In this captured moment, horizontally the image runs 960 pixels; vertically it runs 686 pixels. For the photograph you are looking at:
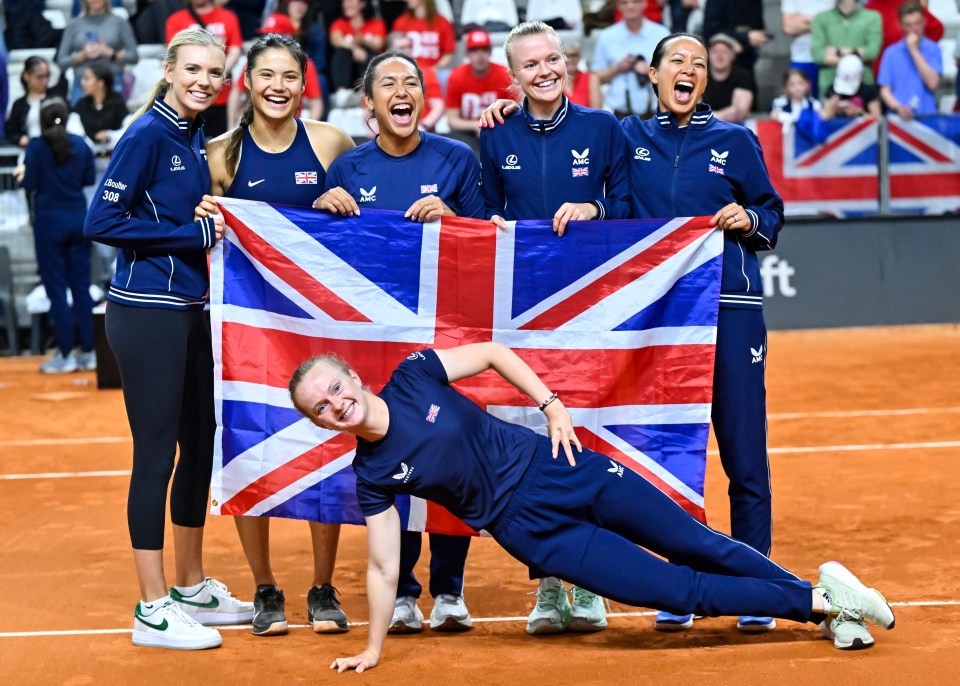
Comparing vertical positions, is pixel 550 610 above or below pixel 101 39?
below

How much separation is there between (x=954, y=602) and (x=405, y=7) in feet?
35.9

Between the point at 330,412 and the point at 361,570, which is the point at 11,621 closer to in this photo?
the point at 361,570

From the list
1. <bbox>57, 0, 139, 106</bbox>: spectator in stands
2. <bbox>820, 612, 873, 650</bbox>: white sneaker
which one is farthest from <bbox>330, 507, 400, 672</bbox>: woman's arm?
<bbox>57, 0, 139, 106</bbox>: spectator in stands

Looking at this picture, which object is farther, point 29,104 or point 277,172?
point 29,104

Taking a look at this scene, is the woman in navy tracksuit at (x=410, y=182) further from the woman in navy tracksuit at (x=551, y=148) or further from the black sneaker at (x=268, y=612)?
the black sneaker at (x=268, y=612)

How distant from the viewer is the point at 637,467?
212 inches

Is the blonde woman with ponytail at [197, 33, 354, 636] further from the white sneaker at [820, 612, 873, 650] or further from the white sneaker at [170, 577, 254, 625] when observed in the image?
the white sneaker at [820, 612, 873, 650]

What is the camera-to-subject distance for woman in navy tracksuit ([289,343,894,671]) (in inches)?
183

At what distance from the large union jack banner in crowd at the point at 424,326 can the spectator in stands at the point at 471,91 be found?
7.76 metres

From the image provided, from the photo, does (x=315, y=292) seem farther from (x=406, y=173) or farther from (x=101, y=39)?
(x=101, y=39)

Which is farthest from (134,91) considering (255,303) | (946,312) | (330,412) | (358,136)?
(330,412)

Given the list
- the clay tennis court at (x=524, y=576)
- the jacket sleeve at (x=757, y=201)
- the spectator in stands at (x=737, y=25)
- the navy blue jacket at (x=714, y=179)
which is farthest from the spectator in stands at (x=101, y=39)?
the jacket sleeve at (x=757, y=201)

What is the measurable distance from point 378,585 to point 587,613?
42.3 inches

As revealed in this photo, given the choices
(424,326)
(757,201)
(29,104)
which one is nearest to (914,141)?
(757,201)
